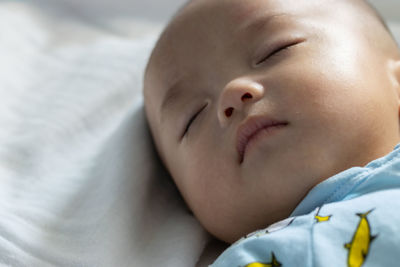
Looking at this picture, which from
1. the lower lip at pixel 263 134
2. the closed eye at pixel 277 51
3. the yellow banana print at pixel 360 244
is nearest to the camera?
the yellow banana print at pixel 360 244

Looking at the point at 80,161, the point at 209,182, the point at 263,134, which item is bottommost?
the point at 80,161

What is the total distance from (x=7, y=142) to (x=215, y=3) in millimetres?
545

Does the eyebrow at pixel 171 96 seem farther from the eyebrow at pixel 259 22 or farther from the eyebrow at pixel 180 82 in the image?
the eyebrow at pixel 259 22

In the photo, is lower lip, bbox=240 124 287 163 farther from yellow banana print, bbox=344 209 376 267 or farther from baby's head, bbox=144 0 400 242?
yellow banana print, bbox=344 209 376 267

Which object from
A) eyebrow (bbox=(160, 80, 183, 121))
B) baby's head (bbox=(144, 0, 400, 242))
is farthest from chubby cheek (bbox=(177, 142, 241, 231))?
eyebrow (bbox=(160, 80, 183, 121))

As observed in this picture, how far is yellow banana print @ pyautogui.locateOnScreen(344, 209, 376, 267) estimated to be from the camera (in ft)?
2.85

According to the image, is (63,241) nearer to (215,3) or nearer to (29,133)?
(29,133)

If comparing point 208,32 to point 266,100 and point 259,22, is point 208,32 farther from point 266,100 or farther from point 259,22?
point 266,100

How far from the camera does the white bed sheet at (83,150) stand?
3.80 feet

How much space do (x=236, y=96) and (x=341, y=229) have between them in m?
0.27

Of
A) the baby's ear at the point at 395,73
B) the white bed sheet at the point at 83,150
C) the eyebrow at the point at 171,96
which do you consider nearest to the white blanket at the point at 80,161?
the white bed sheet at the point at 83,150

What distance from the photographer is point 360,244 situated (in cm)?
88

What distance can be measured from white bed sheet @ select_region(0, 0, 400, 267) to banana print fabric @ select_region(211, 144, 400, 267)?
22 cm

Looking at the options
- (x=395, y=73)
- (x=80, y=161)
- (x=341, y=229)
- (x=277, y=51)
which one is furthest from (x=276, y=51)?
(x=80, y=161)
